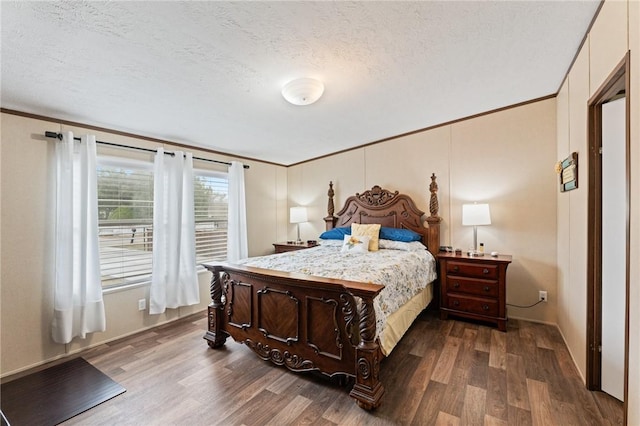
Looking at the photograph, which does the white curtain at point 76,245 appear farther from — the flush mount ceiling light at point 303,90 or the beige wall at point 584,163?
the beige wall at point 584,163

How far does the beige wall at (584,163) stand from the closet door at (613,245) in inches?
5.6

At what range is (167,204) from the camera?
135 inches

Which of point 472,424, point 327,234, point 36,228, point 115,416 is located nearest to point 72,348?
point 36,228

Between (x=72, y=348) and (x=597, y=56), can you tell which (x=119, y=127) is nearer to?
(x=72, y=348)

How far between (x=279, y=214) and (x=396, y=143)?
256 centimetres

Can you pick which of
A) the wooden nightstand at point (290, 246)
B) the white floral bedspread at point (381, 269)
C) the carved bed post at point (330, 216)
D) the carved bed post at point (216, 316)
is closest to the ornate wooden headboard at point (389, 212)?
the carved bed post at point (330, 216)

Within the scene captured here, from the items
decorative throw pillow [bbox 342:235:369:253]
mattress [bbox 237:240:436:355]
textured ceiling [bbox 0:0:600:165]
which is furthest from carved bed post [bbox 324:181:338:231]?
textured ceiling [bbox 0:0:600:165]

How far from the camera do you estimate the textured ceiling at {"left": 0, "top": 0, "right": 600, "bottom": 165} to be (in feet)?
5.15

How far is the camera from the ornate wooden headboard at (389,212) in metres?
3.65

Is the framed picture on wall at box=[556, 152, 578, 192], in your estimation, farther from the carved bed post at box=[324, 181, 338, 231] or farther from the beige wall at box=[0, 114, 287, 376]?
the beige wall at box=[0, 114, 287, 376]

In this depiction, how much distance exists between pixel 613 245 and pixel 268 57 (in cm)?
271

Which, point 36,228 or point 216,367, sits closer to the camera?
point 216,367

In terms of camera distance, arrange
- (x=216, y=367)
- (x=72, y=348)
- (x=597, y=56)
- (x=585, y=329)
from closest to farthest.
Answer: (x=597, y=56)
(x=585, y=329)
(x=216, y=367)
(x=72, y=348)

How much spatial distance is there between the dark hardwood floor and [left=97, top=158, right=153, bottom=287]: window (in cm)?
83
